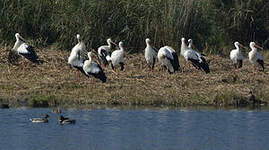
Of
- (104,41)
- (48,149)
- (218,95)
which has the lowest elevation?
(48,149)

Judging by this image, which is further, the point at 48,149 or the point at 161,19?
the point at 161,19

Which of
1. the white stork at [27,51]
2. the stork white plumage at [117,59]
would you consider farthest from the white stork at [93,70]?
the white stork at [27,51]

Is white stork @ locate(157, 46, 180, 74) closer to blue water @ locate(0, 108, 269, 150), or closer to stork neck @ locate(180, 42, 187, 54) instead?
stork neck @ locate(180, 42, 187, 54)

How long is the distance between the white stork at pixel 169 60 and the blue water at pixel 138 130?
370 centimetres

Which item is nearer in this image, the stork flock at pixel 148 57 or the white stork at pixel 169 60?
the stork flock at pixel 148 57

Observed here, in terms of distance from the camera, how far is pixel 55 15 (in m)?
20.2

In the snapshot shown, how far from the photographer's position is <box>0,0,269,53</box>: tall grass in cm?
1973

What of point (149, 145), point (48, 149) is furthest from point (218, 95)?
point (48, 149)

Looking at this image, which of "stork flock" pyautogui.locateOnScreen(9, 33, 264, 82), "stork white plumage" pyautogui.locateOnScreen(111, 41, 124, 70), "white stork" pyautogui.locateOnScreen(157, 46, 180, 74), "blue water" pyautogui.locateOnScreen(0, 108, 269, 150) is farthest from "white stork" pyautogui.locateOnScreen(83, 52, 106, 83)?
"blue water" pyautogui.locateOnScreen(0, 108, 269, 150)

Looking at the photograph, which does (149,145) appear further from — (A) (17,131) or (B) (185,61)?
(B) (185,61)

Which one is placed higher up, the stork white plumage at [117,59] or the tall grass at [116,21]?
the tall grass at [116,21]

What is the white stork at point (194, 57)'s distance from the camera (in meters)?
17.4

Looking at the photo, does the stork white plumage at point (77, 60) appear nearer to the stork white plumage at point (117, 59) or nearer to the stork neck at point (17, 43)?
the stork white plumage at point (117, 59)

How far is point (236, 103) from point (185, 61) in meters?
4.94
